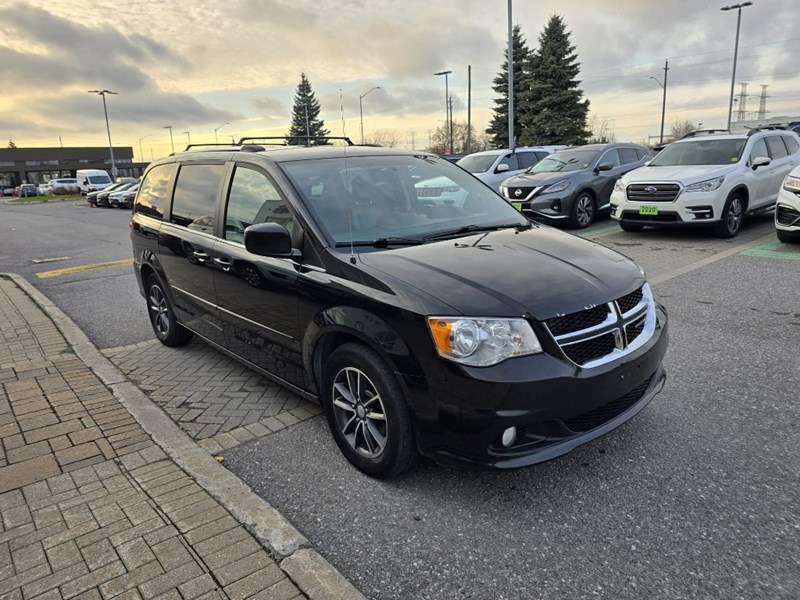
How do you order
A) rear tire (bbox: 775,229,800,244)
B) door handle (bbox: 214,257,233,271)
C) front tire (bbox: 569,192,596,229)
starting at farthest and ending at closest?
front tire (bbox: 569,192,596,229), rear tire (bbox: 775,229,800,244), door handle (bbox: 214,257,233,271)

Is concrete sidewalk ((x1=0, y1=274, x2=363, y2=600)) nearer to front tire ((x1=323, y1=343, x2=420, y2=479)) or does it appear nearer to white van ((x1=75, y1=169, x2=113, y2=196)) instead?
front tire ((x1=323, y1=343, x2=420, y2=479))

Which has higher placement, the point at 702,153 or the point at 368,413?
the point at 702,153

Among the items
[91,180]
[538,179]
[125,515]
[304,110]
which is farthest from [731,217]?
[304,110]

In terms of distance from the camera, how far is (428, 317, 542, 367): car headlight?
2.63 meters

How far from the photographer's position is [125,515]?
2.86 m

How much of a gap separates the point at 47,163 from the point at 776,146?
107613 millimetres

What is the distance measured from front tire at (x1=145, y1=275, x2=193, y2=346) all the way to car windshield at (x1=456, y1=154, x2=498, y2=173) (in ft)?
33.9

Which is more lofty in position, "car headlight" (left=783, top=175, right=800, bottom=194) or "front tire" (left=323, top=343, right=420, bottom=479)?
"car headlight" (left=783, top=175, right=800, bottom=194)

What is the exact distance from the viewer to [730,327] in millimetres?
5438

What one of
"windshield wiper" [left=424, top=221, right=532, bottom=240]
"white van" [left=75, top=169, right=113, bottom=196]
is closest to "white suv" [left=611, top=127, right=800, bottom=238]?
"windshield wiper" [left=424, top=221, right=532, bottom=240]

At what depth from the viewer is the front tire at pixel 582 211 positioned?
38.7 feet

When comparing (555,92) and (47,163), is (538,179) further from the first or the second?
(47,163)

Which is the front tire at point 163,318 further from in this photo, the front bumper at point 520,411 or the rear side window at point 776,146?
the rear side window at point 776,146

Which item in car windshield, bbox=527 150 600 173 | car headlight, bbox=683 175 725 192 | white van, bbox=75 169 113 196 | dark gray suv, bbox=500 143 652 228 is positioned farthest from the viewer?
white van, bbox=75 169 113 196
